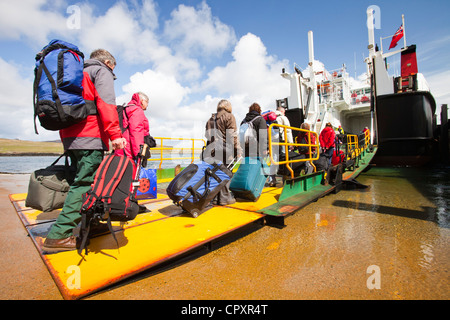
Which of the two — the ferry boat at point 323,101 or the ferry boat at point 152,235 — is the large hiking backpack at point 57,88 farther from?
the ferry boat at point 323,101

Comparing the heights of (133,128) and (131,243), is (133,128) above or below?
above

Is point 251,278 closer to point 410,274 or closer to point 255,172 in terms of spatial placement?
point 410,274

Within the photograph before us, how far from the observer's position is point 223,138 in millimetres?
3012

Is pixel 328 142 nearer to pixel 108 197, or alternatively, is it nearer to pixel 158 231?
pixel 158 231

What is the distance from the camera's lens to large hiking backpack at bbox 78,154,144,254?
1.54 m

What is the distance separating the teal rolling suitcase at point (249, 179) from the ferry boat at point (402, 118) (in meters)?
6.85

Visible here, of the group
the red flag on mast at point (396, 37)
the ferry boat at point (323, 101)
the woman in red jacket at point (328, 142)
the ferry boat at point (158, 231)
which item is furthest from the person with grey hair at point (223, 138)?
the red flag on mast at point (396, 37)

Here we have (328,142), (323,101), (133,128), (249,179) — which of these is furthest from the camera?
(323,101)

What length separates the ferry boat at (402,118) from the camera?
7.19 meters

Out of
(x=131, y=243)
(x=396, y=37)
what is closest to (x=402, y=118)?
(x=396, y=37)

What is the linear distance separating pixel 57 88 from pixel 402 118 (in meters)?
9.42

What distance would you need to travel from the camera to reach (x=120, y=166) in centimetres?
175

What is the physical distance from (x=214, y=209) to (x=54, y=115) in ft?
6.56

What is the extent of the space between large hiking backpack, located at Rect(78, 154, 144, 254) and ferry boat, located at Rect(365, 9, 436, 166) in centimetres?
887
